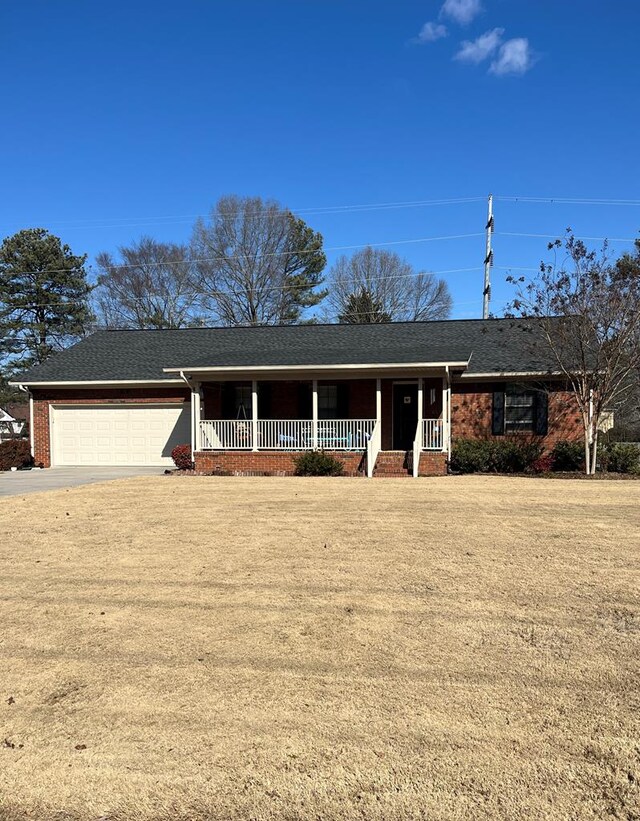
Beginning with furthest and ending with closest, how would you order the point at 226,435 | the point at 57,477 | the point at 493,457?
the point at 226,435 < the point at 493,457 < the point at 57,477

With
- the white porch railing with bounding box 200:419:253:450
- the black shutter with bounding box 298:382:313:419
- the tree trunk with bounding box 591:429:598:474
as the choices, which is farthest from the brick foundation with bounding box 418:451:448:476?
the white porch railing with bounding box 200:419:253:450

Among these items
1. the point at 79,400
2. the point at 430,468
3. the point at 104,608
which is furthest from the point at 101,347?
the point at 104,608

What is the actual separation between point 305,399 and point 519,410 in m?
6.53

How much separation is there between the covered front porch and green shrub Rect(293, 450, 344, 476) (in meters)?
0.44

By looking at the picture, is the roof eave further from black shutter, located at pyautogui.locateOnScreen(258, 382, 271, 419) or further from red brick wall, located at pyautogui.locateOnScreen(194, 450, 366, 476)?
black shutter, located at pyautogui.locateOnScreen(258, 382, 271, 419)

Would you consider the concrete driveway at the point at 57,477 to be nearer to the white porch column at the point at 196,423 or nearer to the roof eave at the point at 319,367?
the white porch column at the point at 196,423

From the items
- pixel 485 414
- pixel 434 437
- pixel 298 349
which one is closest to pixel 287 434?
pixel 298 349

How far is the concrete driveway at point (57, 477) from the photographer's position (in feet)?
41.8

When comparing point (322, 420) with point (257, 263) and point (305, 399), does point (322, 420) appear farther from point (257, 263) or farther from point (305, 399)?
point (257, 263)

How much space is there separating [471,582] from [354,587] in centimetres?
108

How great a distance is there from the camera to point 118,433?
729 inches

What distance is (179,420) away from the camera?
18297 mm

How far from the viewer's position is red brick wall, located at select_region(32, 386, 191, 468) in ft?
59.8

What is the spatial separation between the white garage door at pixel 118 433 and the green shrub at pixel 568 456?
11196 mm
